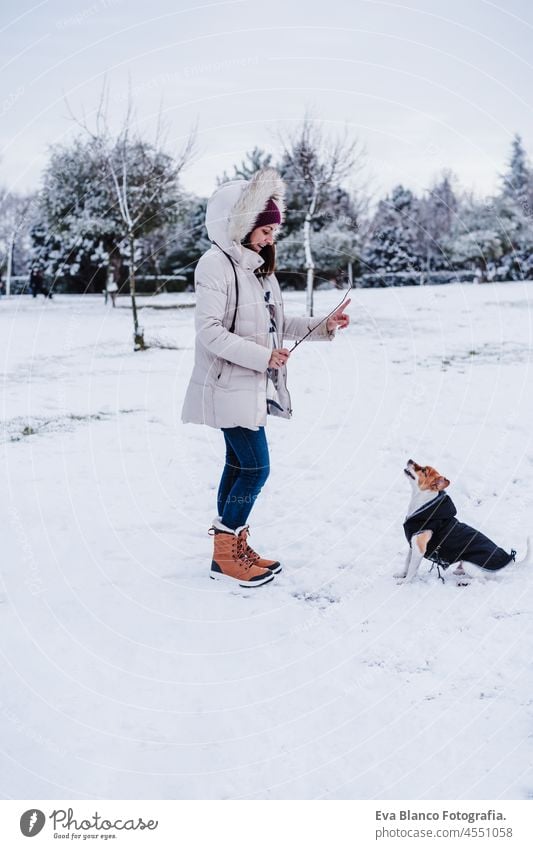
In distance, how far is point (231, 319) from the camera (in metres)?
4.04

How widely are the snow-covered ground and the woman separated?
452 mm

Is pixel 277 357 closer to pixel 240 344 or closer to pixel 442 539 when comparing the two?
pixel 240 344

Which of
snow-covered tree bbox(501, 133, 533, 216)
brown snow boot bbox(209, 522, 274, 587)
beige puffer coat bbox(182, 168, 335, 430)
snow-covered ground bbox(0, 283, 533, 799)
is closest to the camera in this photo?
snow-covered ground bbox(0, 283, 533, 799)

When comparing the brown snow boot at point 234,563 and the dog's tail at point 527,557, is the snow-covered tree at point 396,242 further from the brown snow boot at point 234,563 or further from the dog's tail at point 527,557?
the brown snow boot at point 234,563

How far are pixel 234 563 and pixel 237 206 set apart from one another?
1.89 metres

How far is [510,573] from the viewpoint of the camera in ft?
14.0

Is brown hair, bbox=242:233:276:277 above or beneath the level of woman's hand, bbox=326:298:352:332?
above

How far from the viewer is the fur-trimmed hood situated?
388 centimetres

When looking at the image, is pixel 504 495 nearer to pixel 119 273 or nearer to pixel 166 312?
pixel 166 312

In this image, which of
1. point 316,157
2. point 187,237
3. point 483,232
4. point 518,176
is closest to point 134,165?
point 316,157

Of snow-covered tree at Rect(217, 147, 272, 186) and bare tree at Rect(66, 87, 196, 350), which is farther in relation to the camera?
snow-covered tree at Rect(217, 147, 272, 186)

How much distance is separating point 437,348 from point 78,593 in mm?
9589

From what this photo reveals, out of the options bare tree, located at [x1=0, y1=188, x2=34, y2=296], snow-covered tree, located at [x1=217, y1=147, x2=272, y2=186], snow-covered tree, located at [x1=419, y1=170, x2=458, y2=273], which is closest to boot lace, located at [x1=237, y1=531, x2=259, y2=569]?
snow-covered tree, located at [x1=217, y1=147, x2=272, y2=186]

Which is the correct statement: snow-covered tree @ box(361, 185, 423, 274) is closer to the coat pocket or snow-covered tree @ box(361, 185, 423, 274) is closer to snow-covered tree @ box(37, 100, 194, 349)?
snow-covered tree @ box(37, 100, 194, 349)
